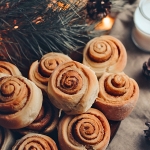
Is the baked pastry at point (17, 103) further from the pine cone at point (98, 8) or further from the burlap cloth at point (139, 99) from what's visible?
the pine cone at point (98, 8)

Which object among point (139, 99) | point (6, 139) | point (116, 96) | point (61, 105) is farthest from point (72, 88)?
point (139, 99)

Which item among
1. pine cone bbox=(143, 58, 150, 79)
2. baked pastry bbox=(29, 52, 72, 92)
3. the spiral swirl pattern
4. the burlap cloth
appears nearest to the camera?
the spiral swirl pattern

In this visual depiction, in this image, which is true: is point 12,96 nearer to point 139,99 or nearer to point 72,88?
point 72,88

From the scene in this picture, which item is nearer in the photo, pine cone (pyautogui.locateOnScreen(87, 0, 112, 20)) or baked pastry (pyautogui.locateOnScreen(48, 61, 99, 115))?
baked pastry (pyautogui.locateOnScreen(48, 61, 99, 115))


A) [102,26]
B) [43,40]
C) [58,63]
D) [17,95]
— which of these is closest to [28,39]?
[43,40]

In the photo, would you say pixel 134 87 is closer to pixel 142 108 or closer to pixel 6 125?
pixel 142 108

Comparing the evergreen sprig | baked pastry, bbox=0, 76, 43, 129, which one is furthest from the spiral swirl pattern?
the evergreen sprig

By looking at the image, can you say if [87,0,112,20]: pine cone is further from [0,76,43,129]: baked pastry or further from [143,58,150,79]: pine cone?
[0,76,43,129]: baked pastry
